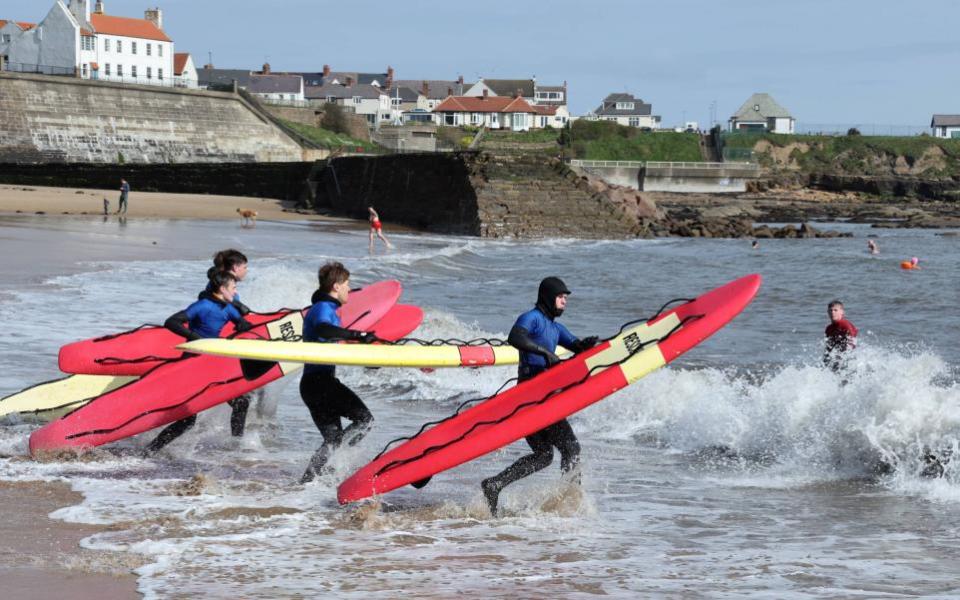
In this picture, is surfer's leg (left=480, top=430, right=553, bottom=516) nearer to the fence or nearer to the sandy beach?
the sandy beach

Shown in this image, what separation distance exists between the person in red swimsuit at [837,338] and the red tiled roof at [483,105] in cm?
10938

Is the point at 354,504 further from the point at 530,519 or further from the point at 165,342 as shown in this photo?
the point at 165,342

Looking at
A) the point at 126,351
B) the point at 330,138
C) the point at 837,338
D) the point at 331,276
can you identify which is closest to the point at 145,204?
the point at 330,138

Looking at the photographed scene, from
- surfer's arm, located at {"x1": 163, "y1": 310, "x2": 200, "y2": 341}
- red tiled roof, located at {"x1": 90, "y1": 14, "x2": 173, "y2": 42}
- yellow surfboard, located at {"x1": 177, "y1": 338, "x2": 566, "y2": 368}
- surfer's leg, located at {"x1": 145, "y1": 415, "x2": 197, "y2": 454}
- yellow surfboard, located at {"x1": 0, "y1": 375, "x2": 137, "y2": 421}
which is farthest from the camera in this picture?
red tiled roof, located at {"x1": 90, "y1": 14, "x2": 173, "y2": 42}

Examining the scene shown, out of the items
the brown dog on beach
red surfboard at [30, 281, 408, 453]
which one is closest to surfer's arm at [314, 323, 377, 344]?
red surfboard at [30, 281, 408, 453]

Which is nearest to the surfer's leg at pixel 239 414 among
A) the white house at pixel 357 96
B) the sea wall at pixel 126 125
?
the sea wall at pixel 126 125

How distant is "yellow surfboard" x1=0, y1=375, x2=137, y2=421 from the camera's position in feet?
29.1

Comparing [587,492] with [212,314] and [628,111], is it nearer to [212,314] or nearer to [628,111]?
A: [212,314]

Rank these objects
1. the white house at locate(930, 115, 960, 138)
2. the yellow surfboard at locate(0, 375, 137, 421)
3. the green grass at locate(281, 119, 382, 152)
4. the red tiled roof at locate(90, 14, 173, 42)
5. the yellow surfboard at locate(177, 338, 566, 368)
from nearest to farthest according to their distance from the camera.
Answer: the yellow surfboard at locate(177, 338, 566, 368) → the yellow surfboard at locate(0, 375, 137, 421) → the green grass at locate(281, 119, 382, 152) → the red tiled roof at locate(90, 14, 173, 42) → the white house at locate(930, 115, 960, 138)

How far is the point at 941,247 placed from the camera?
137 ft

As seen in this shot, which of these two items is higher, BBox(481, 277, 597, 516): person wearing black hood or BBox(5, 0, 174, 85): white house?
BBox(5, 0, 174, 85): white house

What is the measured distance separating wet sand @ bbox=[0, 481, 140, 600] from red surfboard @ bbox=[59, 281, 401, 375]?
5.60 feet

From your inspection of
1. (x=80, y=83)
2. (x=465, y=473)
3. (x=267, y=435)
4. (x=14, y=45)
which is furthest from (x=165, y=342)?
(x=14, y=45)

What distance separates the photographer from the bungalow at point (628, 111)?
142 meters
